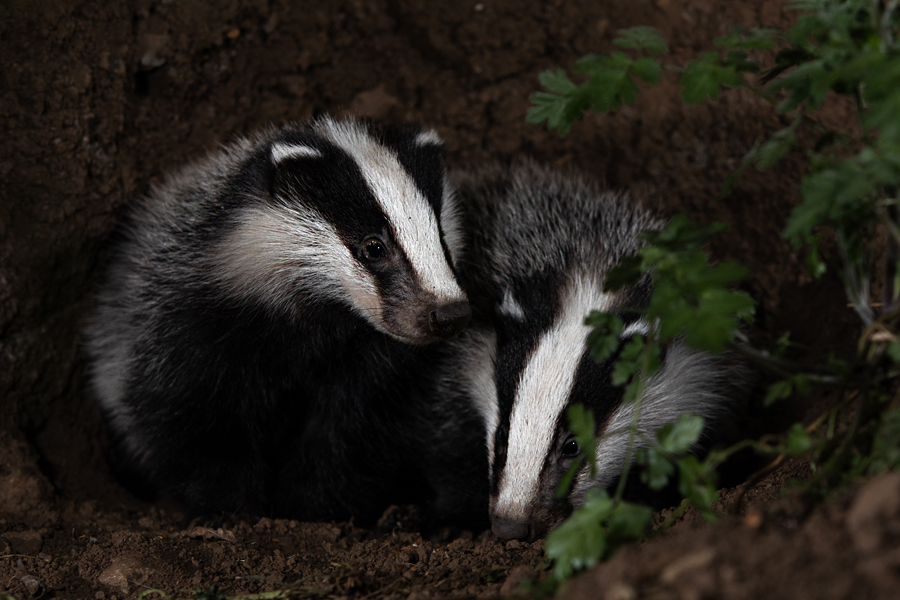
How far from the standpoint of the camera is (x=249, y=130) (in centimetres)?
470

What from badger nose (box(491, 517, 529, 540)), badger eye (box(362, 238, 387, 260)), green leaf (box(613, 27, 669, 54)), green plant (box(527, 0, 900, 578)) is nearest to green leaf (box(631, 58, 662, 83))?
green plant (box(527, 0, 900, 578))

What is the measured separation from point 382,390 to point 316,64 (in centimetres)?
216

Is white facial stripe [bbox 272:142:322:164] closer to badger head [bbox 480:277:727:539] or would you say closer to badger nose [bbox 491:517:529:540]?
badger head [bbox 480:277:727:539]

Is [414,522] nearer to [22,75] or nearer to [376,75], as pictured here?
[376,75]

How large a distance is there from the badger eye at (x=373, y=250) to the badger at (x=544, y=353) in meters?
0.64

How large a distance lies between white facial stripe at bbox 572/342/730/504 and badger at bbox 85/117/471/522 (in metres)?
0.85

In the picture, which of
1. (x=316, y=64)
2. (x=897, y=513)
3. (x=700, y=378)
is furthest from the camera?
(x=316, y=64)

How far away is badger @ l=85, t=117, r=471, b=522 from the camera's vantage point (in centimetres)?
328

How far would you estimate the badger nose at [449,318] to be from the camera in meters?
3.15

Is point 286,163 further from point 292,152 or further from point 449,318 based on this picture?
point 449,318

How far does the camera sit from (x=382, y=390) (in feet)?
12.7

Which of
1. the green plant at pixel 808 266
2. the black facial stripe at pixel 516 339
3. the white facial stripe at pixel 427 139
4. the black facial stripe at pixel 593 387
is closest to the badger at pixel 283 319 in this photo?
the white facial stripe at pixel 427 139

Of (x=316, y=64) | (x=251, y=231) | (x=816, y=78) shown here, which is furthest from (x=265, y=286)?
(x=816, y=78)

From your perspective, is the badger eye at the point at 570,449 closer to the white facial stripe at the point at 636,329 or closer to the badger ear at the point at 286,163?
the white facial stripe at the point at 636,329
